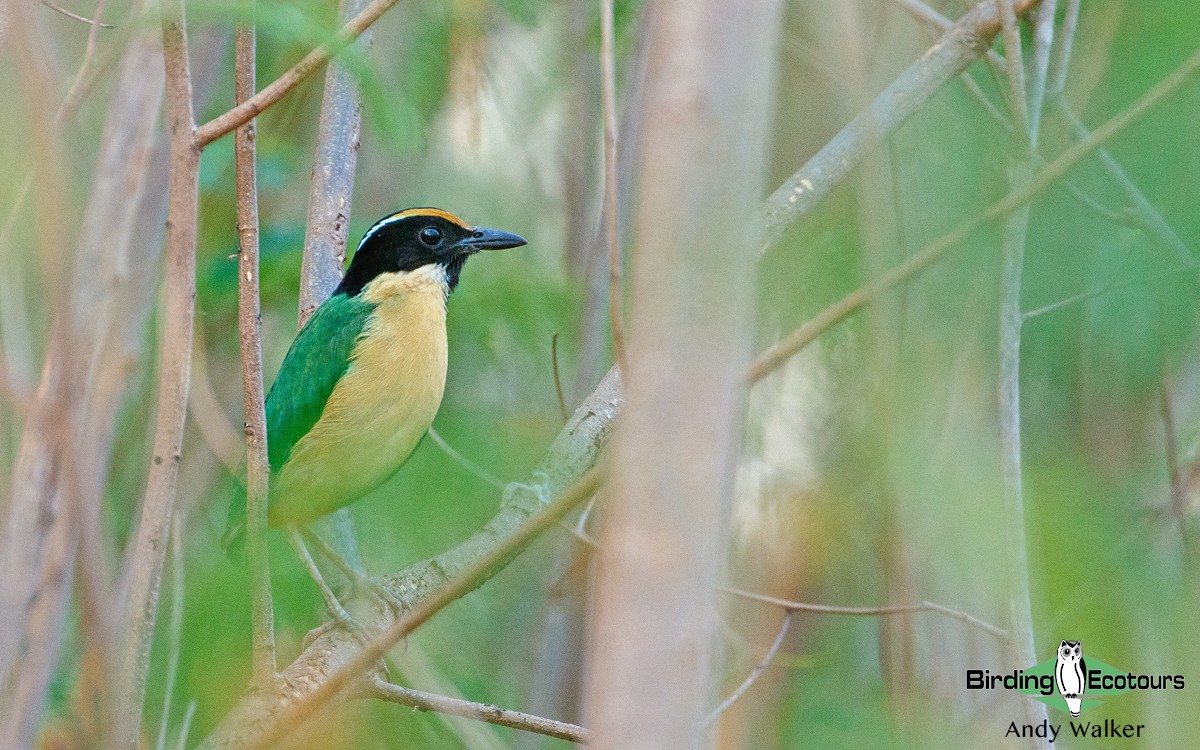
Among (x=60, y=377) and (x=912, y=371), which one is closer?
(x=60, y=377)

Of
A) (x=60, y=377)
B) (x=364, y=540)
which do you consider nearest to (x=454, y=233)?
(x=364, y=540)

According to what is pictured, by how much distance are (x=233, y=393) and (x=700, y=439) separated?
4.04 m

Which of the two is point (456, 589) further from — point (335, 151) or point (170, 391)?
point (335, 151)

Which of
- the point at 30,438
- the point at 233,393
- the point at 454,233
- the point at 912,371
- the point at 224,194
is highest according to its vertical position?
the point at 224,194

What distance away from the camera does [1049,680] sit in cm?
284

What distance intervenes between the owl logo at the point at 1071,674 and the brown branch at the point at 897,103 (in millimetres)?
1301

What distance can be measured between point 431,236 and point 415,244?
61 mm

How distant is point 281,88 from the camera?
204 centimetres

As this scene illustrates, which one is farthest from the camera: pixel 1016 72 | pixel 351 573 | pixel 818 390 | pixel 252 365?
pixel 818 390

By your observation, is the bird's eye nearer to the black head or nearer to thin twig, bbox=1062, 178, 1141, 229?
the black head

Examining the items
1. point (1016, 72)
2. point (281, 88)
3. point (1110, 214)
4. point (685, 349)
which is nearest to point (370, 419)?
point (281, 88)

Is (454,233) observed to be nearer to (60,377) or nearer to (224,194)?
(224,194)

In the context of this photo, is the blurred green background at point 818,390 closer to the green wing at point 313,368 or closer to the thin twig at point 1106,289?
the thin twig at point 1106,289

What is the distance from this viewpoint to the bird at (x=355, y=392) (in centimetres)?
359
